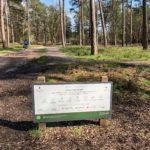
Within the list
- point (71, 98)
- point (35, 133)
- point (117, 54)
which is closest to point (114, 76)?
point (71, 98)

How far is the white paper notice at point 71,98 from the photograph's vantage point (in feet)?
20.8

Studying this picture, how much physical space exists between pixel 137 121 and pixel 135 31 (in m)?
79.6

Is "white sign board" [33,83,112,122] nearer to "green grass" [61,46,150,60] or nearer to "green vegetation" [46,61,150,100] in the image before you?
"green vegetation" [46,61,150,100]

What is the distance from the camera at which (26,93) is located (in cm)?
915

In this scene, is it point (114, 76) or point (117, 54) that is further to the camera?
point (117, 54)

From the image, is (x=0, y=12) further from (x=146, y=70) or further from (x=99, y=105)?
(x=99, y=105)

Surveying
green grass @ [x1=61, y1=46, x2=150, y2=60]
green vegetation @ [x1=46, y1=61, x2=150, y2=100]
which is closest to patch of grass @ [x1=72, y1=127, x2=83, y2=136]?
green vegetation @ [x1=46, y1=61, x2=150, y2=100]

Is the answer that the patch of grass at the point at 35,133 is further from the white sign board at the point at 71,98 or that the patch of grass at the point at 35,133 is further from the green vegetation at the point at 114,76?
the green vegetation at the point at 114,76

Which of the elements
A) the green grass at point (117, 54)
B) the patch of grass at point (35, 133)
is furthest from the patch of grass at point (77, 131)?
the green grass at point (117, 54)

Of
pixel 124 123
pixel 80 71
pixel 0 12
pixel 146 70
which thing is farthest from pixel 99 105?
pixel 0 12

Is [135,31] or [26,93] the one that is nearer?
[26,93]

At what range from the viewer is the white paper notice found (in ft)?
20.8

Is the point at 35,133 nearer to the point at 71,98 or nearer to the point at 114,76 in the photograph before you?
the point at 71,98

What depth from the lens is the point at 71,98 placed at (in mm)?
6465
